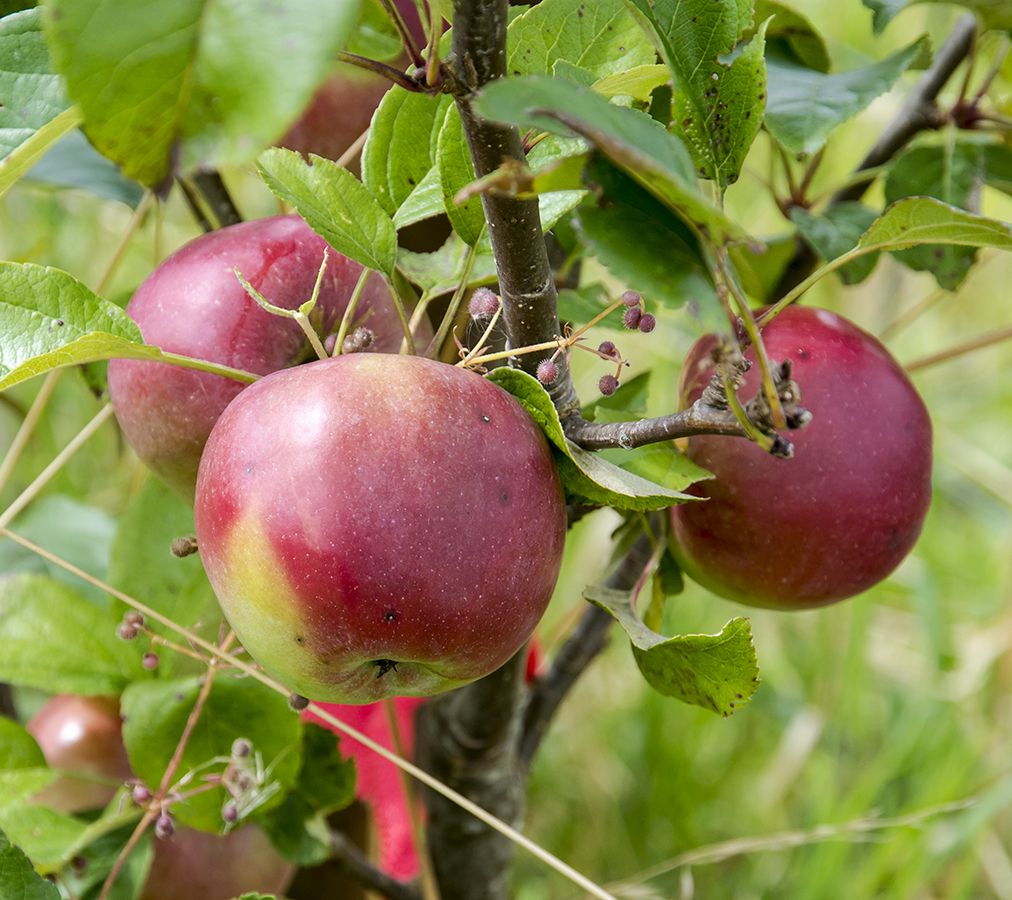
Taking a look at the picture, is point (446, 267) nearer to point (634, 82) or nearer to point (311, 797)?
point (634, 82)

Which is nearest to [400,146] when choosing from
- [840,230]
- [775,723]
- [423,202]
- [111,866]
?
[423,202]

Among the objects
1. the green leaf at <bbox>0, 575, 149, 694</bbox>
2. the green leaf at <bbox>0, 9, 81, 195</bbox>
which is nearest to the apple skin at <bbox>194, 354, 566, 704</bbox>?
the green leaf at <bbox>0, 9, 81, 195</bbox>

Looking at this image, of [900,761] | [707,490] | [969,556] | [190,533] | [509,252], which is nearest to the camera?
[509,252]

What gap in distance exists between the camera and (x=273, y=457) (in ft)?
0.99

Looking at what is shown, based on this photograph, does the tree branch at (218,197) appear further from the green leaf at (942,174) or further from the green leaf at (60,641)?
the green leaf at (942,174)

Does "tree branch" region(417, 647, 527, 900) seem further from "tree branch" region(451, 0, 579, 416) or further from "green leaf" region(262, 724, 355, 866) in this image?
"tree branch" region(451, 0, 579, 416)

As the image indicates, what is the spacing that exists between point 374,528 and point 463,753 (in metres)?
0.32

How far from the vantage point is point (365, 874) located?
0.61 m

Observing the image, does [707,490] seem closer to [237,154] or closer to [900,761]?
[237,154]

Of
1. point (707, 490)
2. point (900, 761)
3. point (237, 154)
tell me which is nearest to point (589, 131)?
point (237, 154)

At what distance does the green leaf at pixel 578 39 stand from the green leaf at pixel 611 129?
105mm

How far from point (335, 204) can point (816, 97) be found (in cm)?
22

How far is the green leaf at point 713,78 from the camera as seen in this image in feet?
1.03

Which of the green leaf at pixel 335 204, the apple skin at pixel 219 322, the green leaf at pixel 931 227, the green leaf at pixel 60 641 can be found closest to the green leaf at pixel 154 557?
A: the green leaf at pixel 60 641
